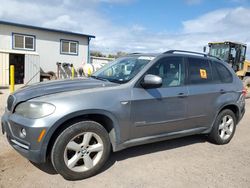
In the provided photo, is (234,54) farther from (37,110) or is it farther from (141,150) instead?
(37,110)

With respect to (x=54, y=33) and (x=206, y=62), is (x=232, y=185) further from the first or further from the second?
(x=54, y=33)

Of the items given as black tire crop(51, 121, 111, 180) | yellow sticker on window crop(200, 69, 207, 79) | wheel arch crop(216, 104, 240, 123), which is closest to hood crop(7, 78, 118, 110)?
black tire crop(51, 121, 111, 180)

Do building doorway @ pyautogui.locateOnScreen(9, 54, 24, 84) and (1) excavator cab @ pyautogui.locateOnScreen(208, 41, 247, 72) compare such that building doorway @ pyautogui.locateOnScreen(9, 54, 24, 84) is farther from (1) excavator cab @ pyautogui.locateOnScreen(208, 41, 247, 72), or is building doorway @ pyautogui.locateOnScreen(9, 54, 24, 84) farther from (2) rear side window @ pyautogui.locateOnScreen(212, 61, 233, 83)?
(2) rear side window @ pyautogui.locateOnScreen(212, 61, 233, 83)

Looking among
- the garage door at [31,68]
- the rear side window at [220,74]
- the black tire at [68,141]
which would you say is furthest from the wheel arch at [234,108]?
the garage door at [31,68]

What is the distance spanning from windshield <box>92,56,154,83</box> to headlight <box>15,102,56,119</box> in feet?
4.11

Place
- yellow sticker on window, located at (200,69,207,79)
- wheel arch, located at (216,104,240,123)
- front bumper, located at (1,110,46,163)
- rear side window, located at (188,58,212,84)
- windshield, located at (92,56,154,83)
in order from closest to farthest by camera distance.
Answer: front bumper, located at (1,110,46,163) → windshield, located at (92,56,154,83) → rear side window, located at (188,58,212,84) → yellow sticker on window, located at (200,69,207,79) → wheel arch, located at (216,104,240,123)

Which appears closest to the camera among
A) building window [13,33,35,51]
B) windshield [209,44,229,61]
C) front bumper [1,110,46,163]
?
front bumper [1,110,46,163]

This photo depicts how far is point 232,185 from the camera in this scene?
3500 millimetres

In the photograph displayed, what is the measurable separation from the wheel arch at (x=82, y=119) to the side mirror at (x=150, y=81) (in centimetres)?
73

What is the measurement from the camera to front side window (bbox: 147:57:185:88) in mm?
4195

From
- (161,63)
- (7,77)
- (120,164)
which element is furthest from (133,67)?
(7,77)

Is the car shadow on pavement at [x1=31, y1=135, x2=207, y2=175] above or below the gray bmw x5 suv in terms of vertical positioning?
below

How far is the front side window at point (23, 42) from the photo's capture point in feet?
56.1

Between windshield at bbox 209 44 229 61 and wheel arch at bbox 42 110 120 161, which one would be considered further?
windshield at bbox 209 44 229 61
